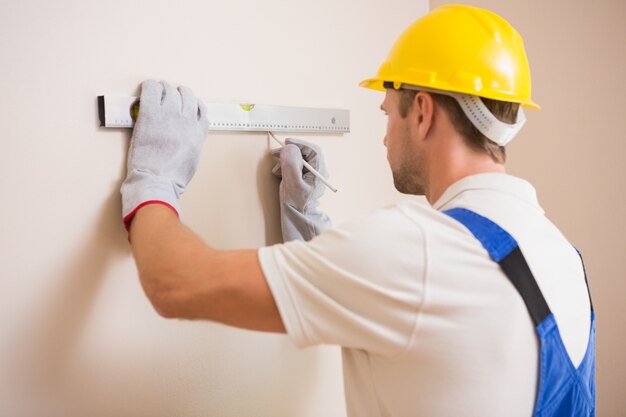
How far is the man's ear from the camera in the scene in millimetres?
1154

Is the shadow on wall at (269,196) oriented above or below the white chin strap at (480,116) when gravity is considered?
below

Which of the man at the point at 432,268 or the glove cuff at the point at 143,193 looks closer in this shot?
the man at the point at 432,268

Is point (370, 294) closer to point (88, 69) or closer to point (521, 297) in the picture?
point (521, 297)

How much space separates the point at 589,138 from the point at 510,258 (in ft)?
4.04

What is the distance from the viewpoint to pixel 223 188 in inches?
55.3

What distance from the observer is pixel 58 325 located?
3.63ft

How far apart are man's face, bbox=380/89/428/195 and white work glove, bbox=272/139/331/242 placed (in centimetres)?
27

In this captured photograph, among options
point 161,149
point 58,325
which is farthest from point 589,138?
point 58,325

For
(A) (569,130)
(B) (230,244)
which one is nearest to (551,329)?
(B) (230,244)

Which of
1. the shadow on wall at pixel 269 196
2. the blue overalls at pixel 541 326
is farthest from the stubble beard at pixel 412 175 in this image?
the shadow on wall at pixel 269 196

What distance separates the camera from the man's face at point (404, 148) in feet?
3.94

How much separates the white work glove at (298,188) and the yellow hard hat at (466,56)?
377mm

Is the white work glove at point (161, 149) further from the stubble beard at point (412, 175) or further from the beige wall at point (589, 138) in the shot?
the beige wall at point (589, 138)

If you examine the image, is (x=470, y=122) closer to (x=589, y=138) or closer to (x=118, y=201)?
(x=118, y=201)
